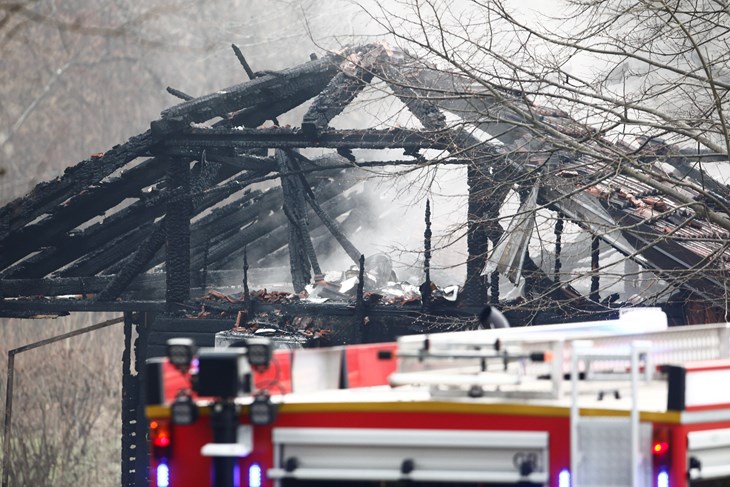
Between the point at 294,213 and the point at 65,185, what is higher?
the point at 65,185

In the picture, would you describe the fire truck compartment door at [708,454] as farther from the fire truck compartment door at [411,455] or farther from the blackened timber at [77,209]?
the blackened timber at [77,209]

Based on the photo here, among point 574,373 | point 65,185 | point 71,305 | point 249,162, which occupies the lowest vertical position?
point 574,373

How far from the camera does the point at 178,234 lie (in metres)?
17.9

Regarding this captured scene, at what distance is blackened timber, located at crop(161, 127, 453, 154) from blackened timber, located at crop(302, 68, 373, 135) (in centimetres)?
19

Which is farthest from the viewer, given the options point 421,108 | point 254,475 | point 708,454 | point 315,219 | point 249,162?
point 315,219

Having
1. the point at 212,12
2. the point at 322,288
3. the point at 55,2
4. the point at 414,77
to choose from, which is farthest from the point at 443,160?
the point at 212,12

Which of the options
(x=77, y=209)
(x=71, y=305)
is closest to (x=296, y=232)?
(x=77, y=209)

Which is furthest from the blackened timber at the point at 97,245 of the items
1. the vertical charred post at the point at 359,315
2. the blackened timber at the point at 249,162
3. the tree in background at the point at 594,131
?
the tree in background at the point at 594,131

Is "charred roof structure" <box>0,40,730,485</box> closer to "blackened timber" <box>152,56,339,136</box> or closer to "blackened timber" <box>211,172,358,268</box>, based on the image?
"blackened timber" <box>152,56,339,136</box>

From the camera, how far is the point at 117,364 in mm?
38438

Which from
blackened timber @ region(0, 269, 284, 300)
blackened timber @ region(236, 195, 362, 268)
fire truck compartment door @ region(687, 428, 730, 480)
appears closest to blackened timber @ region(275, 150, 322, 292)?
blackened timber @ region(0, 269, 284, 300)

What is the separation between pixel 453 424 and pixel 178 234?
13560mm

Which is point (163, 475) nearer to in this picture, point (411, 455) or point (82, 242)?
point (411, 455)

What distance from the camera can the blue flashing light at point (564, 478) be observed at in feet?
15.1
